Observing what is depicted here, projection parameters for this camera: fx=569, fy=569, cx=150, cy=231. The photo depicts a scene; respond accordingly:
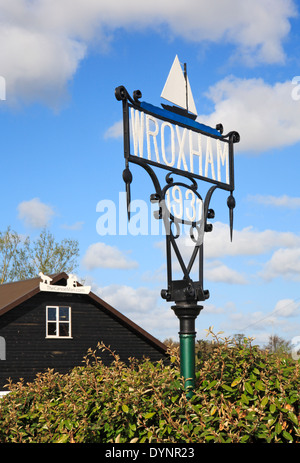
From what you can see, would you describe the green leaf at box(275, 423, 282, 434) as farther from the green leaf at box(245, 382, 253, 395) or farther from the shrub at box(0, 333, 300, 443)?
the green leaf at box(245, 382, 253, 395)

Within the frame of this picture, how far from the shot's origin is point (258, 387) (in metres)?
5.16

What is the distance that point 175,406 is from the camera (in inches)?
203

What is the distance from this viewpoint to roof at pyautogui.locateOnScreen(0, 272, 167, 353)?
2292cm

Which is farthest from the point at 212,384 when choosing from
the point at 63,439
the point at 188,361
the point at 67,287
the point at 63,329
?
the point at 63,329

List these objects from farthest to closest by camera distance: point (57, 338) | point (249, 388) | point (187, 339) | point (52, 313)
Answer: point (52, 313), point (57, 338), point (187, 339), point (249, 388)

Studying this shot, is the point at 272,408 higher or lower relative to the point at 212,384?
lower

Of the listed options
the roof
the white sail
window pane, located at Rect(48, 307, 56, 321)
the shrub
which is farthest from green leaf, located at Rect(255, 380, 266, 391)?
window pane, located at Rect(48, 307, 56, 321)

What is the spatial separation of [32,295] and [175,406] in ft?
62.3

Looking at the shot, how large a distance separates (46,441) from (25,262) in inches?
1427

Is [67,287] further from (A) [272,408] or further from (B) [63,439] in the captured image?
(A) [272,408]

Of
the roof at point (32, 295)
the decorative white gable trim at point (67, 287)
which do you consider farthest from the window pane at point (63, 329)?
the roof at point (32, 295)
